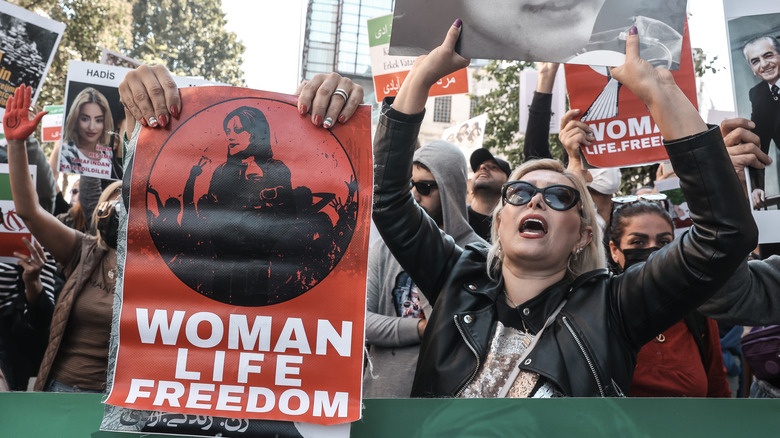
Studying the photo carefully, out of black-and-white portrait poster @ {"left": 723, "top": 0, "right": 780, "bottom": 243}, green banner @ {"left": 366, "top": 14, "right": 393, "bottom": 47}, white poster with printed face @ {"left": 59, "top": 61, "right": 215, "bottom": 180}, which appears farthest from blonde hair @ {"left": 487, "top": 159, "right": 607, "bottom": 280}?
green banner @ {"left": 366, "top": 14, "right": 393, "bottom": 47}

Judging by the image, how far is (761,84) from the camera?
2641mm

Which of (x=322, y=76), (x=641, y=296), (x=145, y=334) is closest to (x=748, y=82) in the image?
(x=641, y=296)

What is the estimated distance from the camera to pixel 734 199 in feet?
6.37

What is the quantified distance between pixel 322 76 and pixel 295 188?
30 cm

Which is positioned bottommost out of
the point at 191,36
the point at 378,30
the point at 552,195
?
the point at 552,195

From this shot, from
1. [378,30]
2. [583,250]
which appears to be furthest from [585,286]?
[378,30]

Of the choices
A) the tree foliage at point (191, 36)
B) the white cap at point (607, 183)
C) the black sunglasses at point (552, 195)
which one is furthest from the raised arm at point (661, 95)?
the tree foliage at point (191, 36)

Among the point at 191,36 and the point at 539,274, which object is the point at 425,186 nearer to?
the point at 539,274

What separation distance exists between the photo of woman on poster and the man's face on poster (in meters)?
3.73

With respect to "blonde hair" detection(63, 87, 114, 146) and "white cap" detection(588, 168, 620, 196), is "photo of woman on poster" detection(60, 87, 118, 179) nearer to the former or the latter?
"blonde hair" detection(63, 87, 114, 146)

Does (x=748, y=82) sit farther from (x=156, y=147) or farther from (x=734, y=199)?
(x=156, y=147)

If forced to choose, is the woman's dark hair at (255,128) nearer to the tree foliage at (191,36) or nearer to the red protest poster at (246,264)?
the red protest poster at (246,264)

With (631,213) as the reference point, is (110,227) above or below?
below

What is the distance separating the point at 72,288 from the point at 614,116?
265 cm
